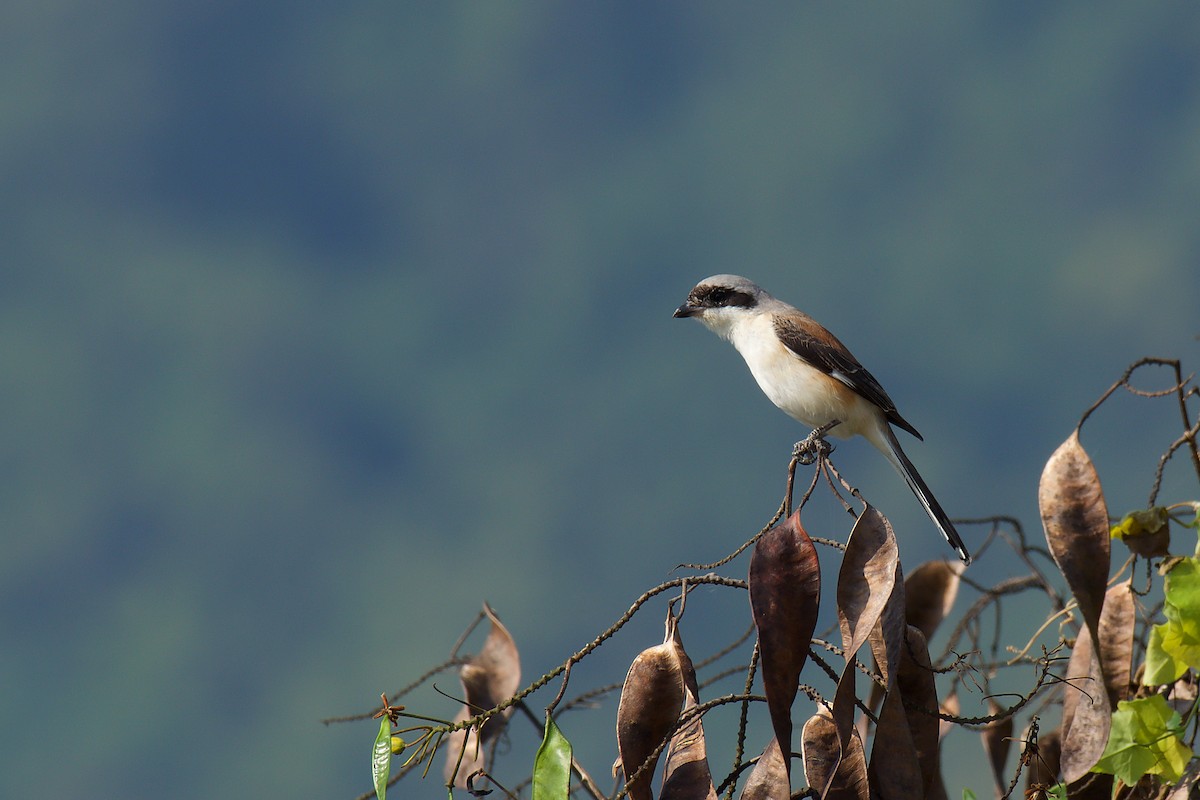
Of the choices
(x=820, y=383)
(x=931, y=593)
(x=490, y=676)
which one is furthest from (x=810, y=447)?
(x=490, y=676)

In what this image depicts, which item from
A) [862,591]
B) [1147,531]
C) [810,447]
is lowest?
[862,591]

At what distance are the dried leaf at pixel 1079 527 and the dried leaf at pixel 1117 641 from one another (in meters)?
0.06

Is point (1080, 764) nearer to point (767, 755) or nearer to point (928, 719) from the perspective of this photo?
point (928, 719)

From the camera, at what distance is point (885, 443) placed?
449cm

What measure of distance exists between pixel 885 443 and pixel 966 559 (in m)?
1.06

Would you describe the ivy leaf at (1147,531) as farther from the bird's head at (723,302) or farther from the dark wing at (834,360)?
the bird's head at (723,302)

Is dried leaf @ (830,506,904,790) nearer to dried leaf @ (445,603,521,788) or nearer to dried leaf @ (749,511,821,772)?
dried leaf @ (749,511,821,772)

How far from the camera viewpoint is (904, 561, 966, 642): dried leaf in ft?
11.2

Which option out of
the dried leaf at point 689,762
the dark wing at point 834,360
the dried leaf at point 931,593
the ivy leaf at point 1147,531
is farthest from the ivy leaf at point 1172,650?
the dark wing at point 834,360

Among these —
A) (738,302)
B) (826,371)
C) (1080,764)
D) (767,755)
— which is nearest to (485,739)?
(767,755)

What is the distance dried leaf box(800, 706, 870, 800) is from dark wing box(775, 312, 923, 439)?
2.29m

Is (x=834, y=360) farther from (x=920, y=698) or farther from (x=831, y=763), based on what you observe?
(x=831, y=763)

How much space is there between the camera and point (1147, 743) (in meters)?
2.00

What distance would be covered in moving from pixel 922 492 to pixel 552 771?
8.25ft
